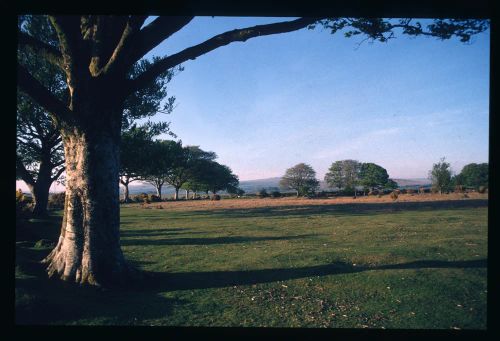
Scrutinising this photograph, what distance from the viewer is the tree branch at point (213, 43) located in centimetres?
783

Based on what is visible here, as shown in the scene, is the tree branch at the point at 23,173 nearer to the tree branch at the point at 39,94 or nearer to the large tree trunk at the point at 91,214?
the tree branch at the point at 39,94

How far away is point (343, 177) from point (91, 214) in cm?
10627

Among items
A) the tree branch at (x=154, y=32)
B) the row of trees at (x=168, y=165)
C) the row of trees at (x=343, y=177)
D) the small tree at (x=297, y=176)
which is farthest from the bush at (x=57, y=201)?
the small tree at (x=297, y=176)

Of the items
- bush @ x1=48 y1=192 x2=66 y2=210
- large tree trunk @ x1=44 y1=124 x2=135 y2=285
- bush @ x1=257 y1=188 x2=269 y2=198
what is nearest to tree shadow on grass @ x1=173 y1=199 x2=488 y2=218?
large tree trunk @ x1=44 y1=124 x2=135 y2=285

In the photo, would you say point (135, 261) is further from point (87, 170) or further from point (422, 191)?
point (422, 191)

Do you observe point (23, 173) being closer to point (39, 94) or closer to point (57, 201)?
point (39, 94)

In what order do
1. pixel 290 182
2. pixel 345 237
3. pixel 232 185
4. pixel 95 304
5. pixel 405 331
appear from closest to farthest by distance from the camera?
1. pixel 405 331
2. pixel 95 304
3. pixel 345 237
4. pixel 232 185
5. pixel 290 182

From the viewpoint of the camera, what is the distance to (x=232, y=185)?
93812 millimetres

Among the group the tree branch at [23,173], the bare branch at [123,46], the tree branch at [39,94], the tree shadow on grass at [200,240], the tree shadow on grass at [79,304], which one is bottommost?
the tree shadow on grass at [200,240]

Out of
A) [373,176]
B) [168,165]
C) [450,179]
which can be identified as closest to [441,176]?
[450,179]

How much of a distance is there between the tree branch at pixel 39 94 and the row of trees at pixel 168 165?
796 inches

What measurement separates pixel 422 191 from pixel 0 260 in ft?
236

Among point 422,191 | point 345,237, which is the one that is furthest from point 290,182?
point 345,237

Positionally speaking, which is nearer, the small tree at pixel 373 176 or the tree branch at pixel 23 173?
the tree branch at pixel 23 173
